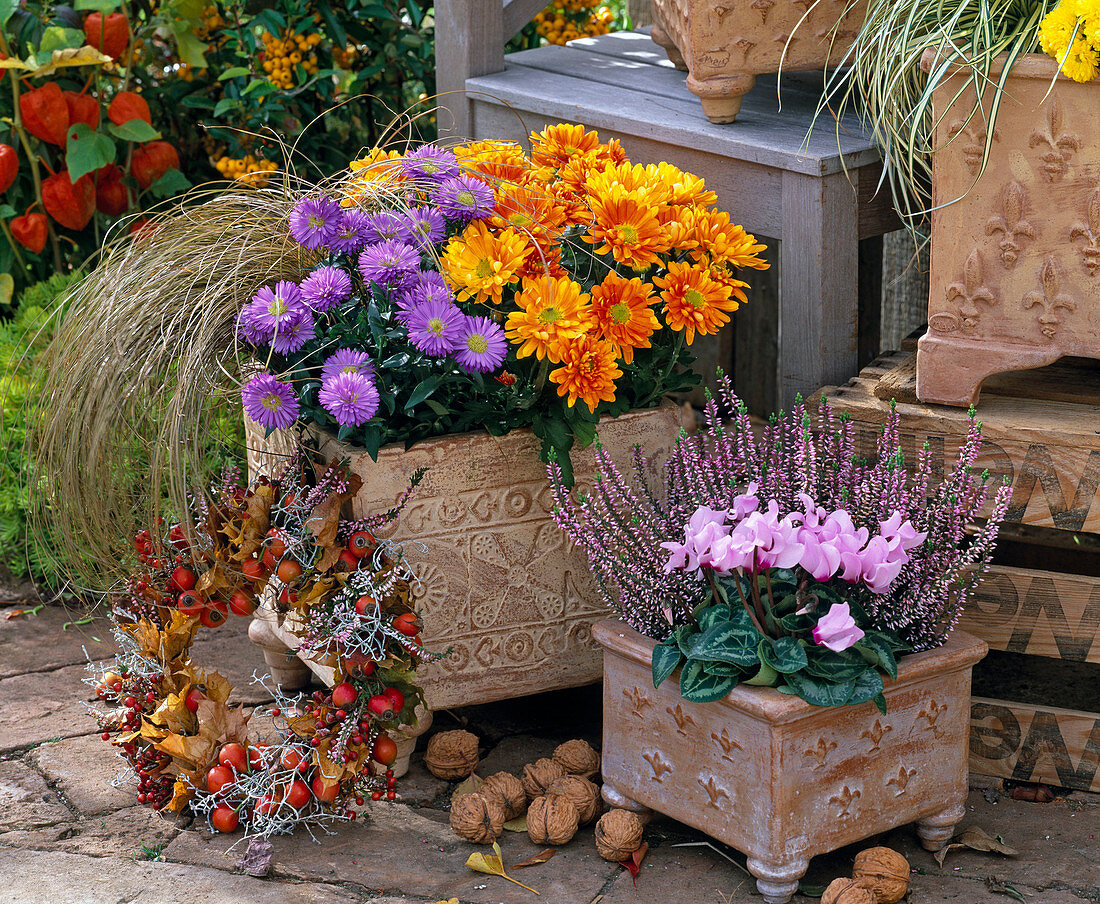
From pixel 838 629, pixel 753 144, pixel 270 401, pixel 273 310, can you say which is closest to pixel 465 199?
pixel 273 310

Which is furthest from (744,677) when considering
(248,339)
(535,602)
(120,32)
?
(120,32)

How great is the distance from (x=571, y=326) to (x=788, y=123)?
34.7 inches

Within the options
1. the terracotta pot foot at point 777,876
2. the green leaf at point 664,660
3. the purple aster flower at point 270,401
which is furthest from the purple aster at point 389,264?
the terracotta pot foot at point 777,876

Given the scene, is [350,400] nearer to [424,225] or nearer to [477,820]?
[424,225]

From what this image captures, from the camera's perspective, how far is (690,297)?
217 cm

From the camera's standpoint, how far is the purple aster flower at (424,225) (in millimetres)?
2211

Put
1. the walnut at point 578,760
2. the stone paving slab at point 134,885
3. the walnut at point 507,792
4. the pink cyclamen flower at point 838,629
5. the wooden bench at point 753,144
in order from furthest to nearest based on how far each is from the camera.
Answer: the wooden bench at point 753,144 < the walnut at point 578,760 < the walnut at point 507,792 < the stone paving slab at point 134,885 < the pink cyclamen flower at point 838,629

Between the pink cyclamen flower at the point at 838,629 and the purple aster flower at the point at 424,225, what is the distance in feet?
3.10

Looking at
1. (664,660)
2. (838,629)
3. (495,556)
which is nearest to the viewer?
(838,629)

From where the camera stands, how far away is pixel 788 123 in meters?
2.60

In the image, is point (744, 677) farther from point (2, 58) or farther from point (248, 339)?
point (2, 58)

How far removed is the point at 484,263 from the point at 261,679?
2.63 ft

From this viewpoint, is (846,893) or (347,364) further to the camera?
(347,364)

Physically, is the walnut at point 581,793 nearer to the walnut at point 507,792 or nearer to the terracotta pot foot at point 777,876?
the walnut at point 507,792
